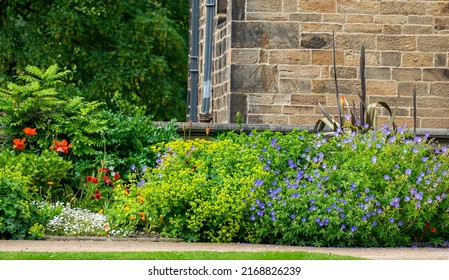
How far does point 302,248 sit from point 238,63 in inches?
235

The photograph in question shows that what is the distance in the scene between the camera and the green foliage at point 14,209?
447 inches

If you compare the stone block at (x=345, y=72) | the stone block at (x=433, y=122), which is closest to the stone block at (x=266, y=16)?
the stone block at (x=345, y=72)

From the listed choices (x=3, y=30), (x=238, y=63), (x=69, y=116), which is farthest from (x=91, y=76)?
(x=69, y=116)

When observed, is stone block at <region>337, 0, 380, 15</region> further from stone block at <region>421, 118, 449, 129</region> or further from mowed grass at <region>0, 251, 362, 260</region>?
mowed grass at <region>0, 251, 362, 260</region>

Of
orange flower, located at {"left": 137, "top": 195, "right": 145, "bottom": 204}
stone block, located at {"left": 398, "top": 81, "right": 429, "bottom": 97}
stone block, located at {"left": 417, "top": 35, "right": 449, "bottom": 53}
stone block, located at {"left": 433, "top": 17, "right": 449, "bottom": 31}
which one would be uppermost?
stone block, located at {"left": 433, "top": 17, "right": 449, "bottom": 31}

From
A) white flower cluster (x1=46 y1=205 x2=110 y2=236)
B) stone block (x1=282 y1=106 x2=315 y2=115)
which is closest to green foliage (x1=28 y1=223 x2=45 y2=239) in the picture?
white flower cluster (x1=46 y1=205 x2=110 y2=236)

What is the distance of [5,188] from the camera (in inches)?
457

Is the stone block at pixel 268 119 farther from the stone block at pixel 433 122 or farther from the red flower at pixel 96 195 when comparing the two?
the red flower at pixel 96 195

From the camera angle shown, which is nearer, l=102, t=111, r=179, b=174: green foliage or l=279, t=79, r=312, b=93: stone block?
l=102, t=111, r=179, b=174: green foliage

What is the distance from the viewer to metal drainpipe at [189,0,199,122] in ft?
65.5

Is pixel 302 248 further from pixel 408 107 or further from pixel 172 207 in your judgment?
pixel 408 107

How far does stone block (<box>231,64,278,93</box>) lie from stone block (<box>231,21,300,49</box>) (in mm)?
315

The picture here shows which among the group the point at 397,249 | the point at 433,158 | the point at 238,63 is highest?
the point at 238,63

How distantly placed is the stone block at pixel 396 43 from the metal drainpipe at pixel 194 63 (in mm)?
4128
